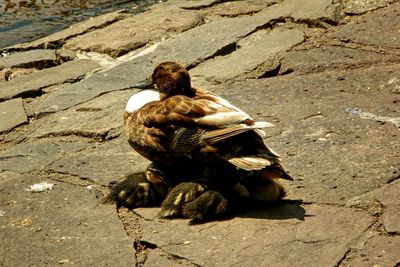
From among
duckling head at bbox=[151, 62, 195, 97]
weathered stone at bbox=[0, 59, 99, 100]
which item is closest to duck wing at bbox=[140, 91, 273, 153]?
duckling head at bbox=[151, 62, 195, 97]

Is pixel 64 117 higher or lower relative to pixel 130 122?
lower

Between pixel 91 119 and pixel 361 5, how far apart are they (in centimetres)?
277

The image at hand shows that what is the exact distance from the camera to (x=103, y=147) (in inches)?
203

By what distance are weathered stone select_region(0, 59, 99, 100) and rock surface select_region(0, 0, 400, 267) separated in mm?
18

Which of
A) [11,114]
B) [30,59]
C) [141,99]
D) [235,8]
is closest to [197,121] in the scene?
[141,99]

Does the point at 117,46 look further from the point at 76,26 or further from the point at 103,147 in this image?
the point at 103,147

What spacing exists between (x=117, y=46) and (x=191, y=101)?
2.96 meters

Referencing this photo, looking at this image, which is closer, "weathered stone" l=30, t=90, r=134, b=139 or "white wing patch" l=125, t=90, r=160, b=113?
"white wing patch" l=125, t=90, r=160, b=113

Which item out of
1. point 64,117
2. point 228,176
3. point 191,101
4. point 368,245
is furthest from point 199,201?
point 64,117

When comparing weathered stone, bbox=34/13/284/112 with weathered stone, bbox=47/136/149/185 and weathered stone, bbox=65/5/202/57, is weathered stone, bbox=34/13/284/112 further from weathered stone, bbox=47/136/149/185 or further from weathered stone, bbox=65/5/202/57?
weathered stone, bbox=47/136/149/185

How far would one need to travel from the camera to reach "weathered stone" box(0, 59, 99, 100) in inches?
256

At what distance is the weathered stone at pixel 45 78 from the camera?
6.51 meters

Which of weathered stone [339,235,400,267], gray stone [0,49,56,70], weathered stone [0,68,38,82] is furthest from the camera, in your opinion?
gray stone [0,49,56,70]

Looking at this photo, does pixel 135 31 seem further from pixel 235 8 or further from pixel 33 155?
pixel 33 155
